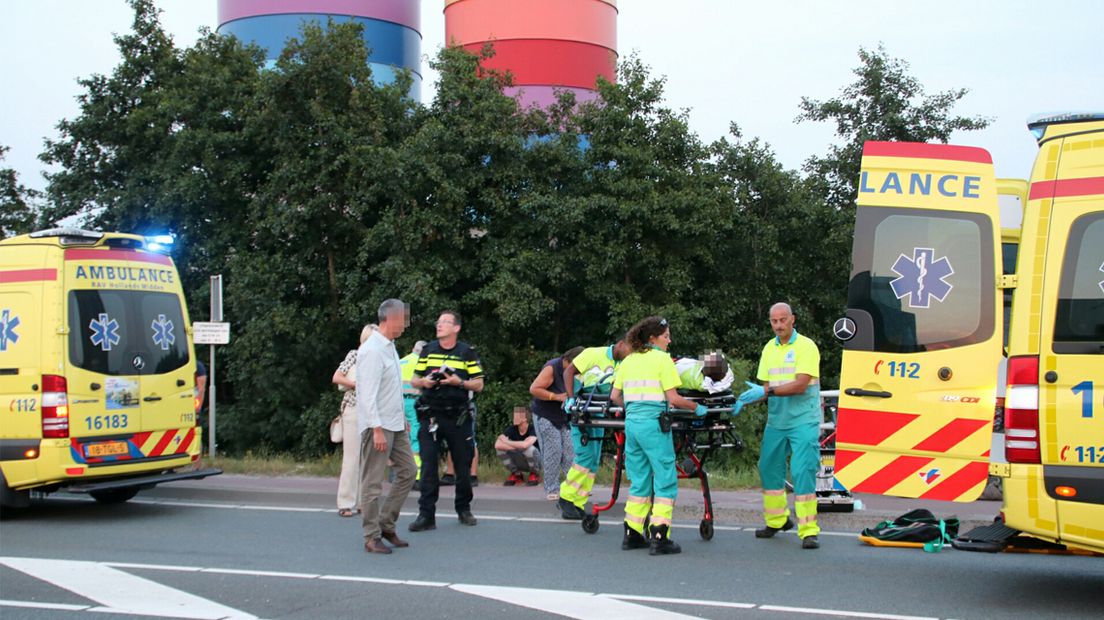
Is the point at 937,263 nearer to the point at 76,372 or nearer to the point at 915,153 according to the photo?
the point at 915,153

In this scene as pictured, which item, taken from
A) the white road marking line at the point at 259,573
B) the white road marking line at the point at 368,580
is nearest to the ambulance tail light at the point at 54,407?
the white road marking line at the point at 259,573

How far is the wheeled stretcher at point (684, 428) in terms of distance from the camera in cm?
871

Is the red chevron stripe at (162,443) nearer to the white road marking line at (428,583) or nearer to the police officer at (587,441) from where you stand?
the police officer at (587,441)

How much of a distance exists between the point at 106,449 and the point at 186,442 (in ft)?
3.25

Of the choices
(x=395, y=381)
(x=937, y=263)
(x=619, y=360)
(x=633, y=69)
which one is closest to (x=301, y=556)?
(x=395, y=381)

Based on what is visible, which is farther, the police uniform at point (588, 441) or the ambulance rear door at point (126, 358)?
the ambulance rear door at point (126, 358)

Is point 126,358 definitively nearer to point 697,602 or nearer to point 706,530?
point 706,530

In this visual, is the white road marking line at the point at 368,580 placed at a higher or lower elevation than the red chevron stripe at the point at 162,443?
lower

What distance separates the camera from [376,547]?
851cm

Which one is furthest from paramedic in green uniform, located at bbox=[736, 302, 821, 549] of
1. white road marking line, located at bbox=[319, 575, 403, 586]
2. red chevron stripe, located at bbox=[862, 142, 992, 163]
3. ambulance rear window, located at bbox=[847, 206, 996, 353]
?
white road marking line, located at bbox=[319, 575, 403, 586]

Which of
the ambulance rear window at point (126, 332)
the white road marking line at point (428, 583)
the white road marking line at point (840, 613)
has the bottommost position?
the white road marking line at point (428, 583)

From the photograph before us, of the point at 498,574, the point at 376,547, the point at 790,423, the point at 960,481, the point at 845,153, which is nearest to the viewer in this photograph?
the point at 960,481

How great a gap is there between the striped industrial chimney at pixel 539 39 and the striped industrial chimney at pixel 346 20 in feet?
4.34

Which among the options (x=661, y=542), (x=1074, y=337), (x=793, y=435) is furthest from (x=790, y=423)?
(x=1074, y=337)
